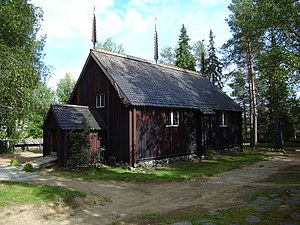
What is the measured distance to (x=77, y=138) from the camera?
1714 cm

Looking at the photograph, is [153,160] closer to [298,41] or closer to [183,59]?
[298,41]

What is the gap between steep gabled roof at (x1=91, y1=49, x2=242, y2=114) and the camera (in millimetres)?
18031

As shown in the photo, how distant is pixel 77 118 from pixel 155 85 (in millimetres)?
6382

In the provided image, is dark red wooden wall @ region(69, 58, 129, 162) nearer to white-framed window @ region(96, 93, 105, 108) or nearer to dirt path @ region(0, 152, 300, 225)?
white-framed window @ region(96, 93, 105, 108)

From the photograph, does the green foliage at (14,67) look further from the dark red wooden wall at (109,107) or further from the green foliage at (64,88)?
the green foliage at (64,88)

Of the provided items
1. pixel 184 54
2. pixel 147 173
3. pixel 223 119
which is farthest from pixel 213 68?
pixel 147 173

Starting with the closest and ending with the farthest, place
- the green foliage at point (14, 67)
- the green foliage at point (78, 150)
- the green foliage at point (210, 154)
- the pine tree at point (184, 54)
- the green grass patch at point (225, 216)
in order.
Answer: the green grass patch at point (225, 216), the green foliage at point (14, 67), the green foliage at point (78, 150), the green foliage at point (210, 154), the pine tree at point (184, 54)

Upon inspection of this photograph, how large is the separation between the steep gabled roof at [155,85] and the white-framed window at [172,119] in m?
0.72

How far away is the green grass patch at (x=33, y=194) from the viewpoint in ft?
29.1

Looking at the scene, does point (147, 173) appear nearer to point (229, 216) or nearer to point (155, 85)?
point (155, 85)

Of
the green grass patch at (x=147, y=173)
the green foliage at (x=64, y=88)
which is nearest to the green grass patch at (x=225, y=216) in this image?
the green grass patch at (x=147, y=173)

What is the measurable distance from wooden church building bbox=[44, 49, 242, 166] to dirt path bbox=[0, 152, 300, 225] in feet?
14.7

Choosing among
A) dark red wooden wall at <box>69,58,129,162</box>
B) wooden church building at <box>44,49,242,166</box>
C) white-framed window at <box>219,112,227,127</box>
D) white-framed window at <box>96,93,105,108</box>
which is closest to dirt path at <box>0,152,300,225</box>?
wooden church building at <box>44,49,242,166</box>

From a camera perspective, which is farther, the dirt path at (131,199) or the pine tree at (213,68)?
the pine tree at (213,68)
